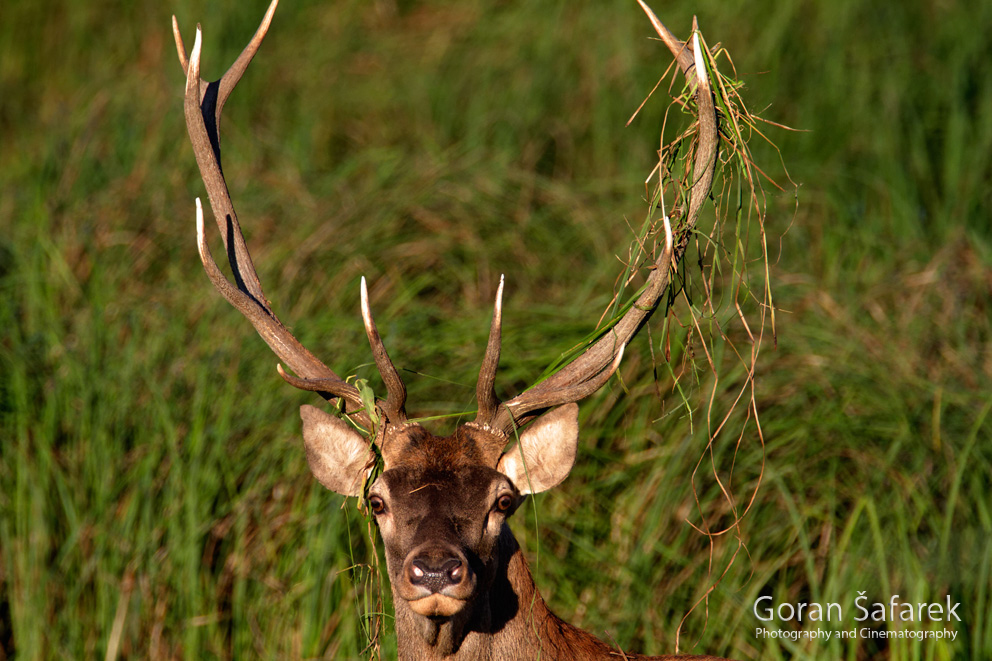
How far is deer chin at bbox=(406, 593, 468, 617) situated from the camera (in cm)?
273

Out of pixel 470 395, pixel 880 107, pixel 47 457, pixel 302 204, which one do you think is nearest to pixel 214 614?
pixel 47 457

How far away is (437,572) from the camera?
2723 millimetres

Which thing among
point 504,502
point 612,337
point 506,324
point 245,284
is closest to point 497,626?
point 504,502

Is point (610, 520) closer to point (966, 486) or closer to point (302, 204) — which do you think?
point (966, 486)

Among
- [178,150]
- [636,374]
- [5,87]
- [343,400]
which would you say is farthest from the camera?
[5,87]

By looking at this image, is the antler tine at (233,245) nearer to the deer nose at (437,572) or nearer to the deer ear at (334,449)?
the deer ear at (334,449)

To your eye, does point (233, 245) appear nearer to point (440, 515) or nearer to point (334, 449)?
point (334, 449)

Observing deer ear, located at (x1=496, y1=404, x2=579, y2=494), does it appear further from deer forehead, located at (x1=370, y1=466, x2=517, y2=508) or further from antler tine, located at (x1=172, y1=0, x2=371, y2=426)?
antler tine, located at (x1=172, y1=0, x2=371, y2=426)

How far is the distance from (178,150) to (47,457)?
2.70m

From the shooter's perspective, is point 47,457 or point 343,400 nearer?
point 343,400

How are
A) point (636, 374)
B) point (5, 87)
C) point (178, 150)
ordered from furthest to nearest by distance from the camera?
point (5, 87) → point (178, 150) → point (636, 374)

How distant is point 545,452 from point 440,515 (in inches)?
16.4

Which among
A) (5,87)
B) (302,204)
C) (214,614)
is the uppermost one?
(5,87)

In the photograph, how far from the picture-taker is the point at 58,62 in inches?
350
